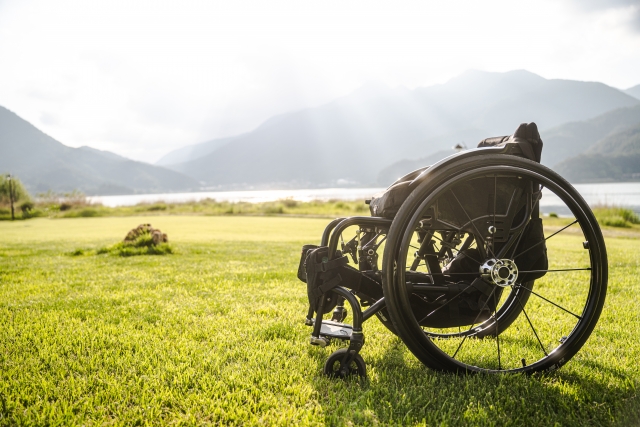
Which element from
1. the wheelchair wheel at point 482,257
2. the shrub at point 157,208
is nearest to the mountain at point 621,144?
the shrub at point 157,208

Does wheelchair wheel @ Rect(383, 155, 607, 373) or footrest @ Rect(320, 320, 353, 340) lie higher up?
wheelchair wheel @ Rect(383, 155, 607, 373)

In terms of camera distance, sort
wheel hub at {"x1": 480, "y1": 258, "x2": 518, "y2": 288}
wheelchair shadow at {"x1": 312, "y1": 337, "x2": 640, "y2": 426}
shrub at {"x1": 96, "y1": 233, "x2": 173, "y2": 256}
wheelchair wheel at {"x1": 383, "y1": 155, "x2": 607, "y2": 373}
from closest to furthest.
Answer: wheelchair shadow at {"x1": 312, "y1": 337, "x2": 640, "y2": 426} → wheelchair wheel at {"x1": 383, "y1": 155, "x2": 607, "y2": 373} → wheel hub at {"x1": 480, "y1": 258, "x2": 518, "y2": 288} → shrub at {"x1": 96, "y1": 233, "x2": 173, "y2": 256}

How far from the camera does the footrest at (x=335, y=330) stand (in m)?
2.02

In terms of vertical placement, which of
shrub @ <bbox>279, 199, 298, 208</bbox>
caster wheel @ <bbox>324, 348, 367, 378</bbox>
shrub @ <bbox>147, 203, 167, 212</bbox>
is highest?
shrub @ <bbox>279, 199, 298, 208</bbox>

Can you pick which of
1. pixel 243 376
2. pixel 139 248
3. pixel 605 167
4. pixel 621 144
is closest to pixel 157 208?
pixel 139 248

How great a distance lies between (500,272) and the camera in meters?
1.99

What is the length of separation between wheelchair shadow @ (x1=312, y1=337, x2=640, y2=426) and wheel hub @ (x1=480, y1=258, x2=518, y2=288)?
0.50 meters

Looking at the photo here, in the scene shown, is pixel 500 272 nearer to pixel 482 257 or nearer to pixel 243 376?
pixel 482 257

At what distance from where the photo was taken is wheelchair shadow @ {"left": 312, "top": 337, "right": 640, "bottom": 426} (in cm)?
160

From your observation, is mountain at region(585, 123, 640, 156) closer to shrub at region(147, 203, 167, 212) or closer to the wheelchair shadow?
shrub at region(147, 203, 167, 212)

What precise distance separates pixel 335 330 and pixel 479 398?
0.78 meters

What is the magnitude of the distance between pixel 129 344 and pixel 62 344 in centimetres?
42

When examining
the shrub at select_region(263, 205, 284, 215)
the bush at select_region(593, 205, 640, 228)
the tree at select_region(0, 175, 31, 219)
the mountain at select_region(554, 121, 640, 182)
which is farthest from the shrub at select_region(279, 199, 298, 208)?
the mountain at select_region(554, 121, 640, 182)

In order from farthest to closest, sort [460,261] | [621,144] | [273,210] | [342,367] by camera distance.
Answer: [621,144], [273,210], [460,261], [342,367]
